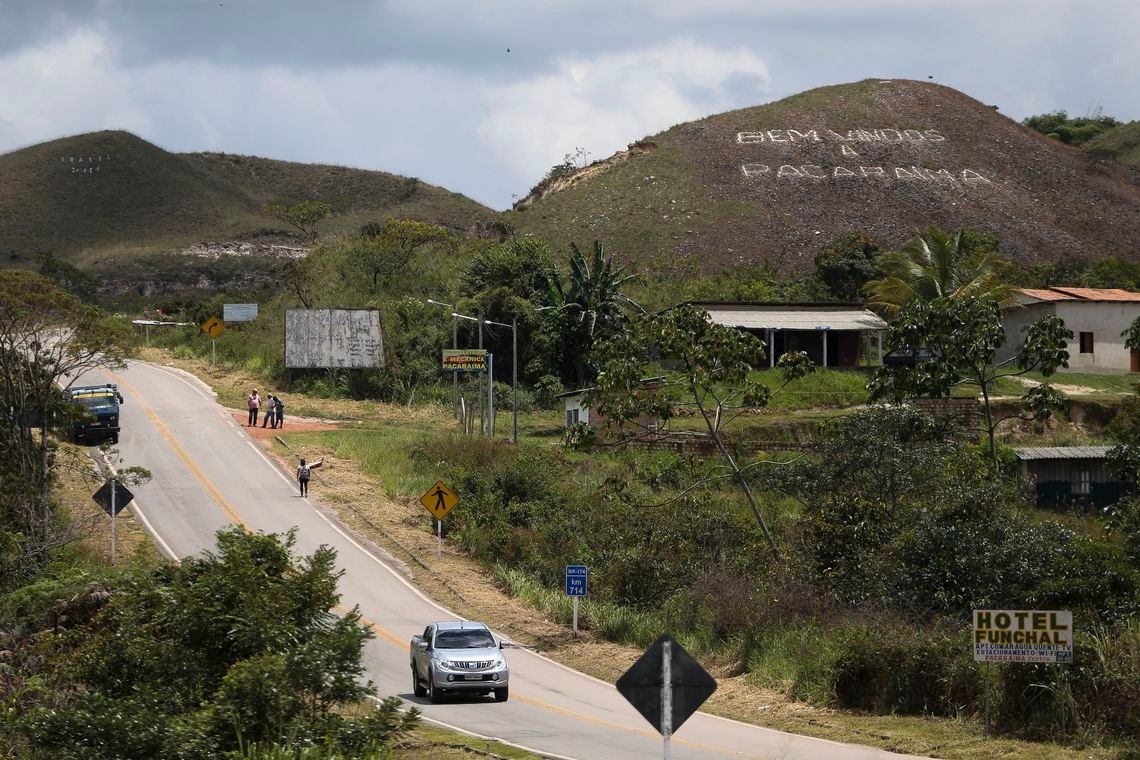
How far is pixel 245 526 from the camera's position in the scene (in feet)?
130

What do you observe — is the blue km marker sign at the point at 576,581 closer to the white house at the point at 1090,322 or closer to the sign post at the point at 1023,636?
the sign post at the point at 1023,636

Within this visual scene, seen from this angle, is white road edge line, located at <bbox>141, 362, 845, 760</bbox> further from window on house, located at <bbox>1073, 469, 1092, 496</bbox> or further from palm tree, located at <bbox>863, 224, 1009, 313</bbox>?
palm tree, located at <bbox>863, 224, 1009, 313</bbox>

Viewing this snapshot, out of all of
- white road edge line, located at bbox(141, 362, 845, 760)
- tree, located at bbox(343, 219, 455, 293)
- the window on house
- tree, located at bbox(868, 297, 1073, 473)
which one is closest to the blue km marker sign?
white road edge line, located at bbox(141, 362, 845, 760)

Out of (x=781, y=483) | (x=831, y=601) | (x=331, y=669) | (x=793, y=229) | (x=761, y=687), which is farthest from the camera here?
(x=793, y=229)

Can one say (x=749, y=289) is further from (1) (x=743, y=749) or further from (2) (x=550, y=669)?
(1) (x=743, y=749)

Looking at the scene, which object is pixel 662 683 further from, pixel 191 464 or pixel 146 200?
pixel 146 200

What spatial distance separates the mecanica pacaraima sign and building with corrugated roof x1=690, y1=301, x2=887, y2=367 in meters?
47.2

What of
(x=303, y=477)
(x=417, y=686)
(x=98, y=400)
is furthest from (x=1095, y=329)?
(x=417, y=686)

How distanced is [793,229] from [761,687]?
88044 mm

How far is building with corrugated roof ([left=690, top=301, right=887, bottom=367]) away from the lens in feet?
219

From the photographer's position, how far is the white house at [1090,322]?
65188 millimetres

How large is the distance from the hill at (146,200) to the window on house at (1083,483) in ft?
→ 366

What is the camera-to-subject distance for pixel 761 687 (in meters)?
24.5

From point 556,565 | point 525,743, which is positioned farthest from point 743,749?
point 556,565
